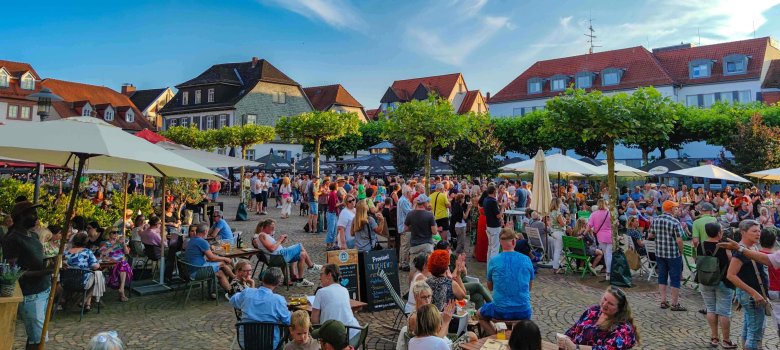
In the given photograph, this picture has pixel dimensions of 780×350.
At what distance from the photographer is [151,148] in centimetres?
557

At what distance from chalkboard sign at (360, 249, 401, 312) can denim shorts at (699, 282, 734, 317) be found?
4485mm

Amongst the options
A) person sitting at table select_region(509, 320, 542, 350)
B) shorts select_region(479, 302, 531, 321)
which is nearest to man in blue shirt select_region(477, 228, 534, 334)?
shorts select_region(479, 302, 531, 321)

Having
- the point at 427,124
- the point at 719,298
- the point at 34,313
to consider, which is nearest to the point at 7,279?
the point at 34,313

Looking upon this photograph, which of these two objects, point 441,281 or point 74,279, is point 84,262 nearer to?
point 74,279

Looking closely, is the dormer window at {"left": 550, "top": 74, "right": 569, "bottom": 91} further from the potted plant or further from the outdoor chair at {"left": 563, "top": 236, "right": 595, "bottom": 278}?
the potted plant

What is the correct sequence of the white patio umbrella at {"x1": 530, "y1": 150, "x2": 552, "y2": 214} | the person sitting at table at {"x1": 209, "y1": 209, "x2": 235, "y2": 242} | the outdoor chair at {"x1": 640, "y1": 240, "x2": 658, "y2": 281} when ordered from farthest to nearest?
the white patio umbrella at {"x1": 530, "y1": 150, "x2": 552, "y2": 214}
the outdoor chair at {"x1": 640, "y1": 240, "x2": 658, "y2": 281}
the person sitting at table at {"x1": 209, "y1": 209, "x2": 235, "y2": 242}

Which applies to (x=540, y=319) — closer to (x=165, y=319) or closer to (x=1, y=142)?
(x=165, y=319)

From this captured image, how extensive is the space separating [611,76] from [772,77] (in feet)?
41.6

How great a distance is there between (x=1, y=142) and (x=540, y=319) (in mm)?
7274

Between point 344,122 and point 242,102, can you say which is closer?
point 344,122

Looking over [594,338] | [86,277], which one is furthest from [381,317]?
[86,277]

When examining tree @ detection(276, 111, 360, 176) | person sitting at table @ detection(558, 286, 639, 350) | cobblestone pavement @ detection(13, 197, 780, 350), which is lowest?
cobblestone pavement @ detection(13, 197, 780, 350)

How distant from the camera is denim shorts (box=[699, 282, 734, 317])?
6.23m

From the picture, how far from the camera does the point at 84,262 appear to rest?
7.29 meters
